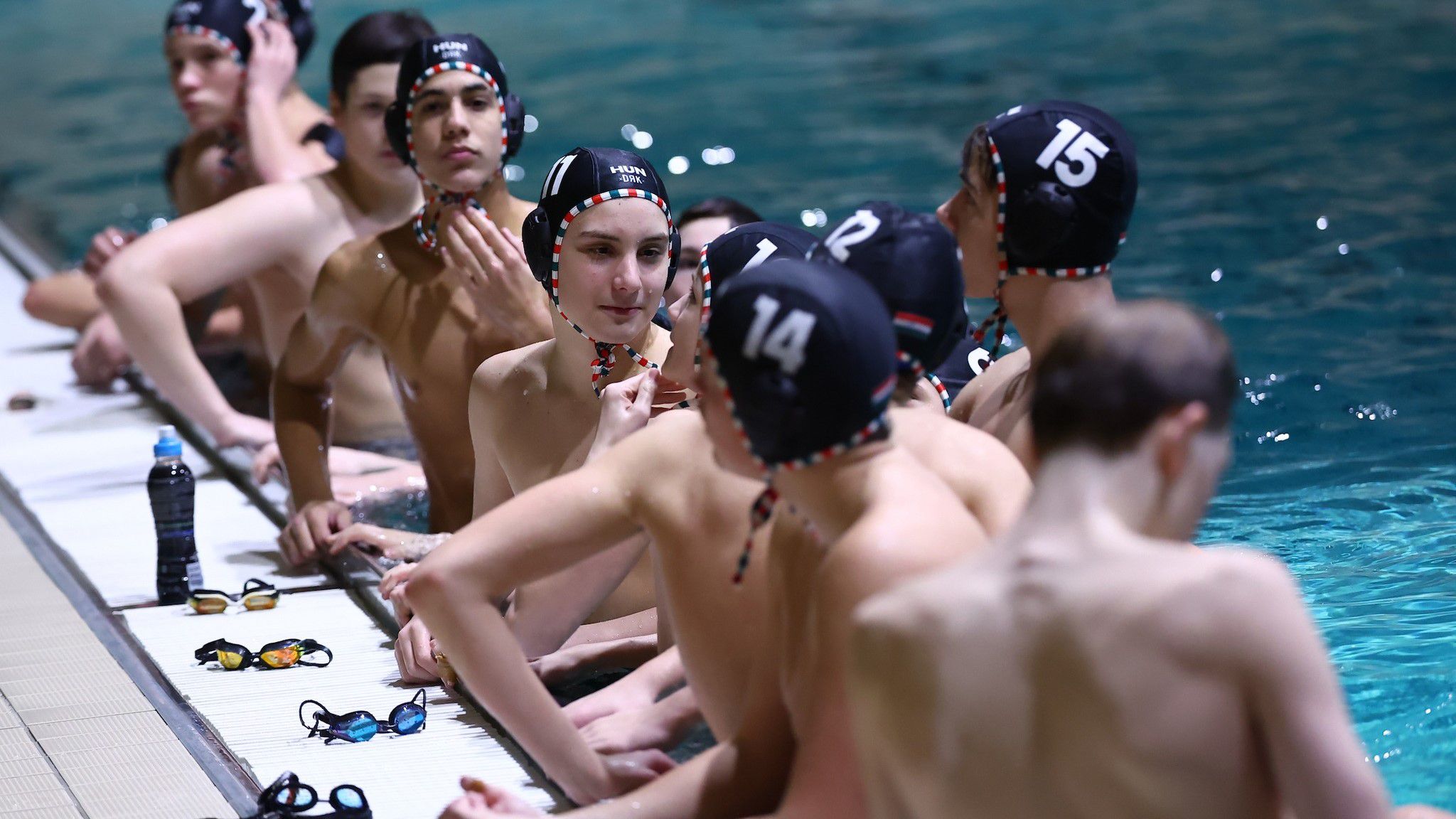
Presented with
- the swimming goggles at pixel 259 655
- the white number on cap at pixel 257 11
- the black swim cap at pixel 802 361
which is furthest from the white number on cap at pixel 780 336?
the white number on cap at pixel 257 11

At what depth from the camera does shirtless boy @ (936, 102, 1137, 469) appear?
3879 millimetres

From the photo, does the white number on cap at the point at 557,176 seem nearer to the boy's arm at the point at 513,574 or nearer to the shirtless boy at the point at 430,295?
the shirtless boy at the point at 430,295

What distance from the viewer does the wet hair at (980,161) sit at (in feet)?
13.1

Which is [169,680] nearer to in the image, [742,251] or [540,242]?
[540,242]

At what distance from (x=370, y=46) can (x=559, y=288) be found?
216cm

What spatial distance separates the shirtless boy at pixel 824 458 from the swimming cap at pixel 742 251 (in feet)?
3.59

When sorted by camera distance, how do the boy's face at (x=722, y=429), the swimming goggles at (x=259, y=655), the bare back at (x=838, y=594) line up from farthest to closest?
the swimming goggles at (x=259, y=655), the boy's face at (x=722, y=429), the bare back at (x=838, y=594)

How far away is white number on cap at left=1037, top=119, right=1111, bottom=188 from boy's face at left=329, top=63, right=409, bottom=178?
2951 millimetres

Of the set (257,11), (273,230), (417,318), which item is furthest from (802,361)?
(257,11)

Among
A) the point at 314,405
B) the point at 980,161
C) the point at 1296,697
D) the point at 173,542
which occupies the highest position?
the point at 980,161

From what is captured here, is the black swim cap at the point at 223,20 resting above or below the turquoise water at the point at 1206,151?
above

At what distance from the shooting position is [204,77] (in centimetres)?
747

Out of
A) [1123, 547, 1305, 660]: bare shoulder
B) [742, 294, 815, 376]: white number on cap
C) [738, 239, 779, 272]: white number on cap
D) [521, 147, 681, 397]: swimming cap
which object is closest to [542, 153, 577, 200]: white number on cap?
[521, 147, 681, 397]: swimming cap

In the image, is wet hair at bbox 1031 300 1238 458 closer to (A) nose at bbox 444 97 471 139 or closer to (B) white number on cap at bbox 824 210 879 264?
(B) white number on cap at bbox 824 210 879 264
